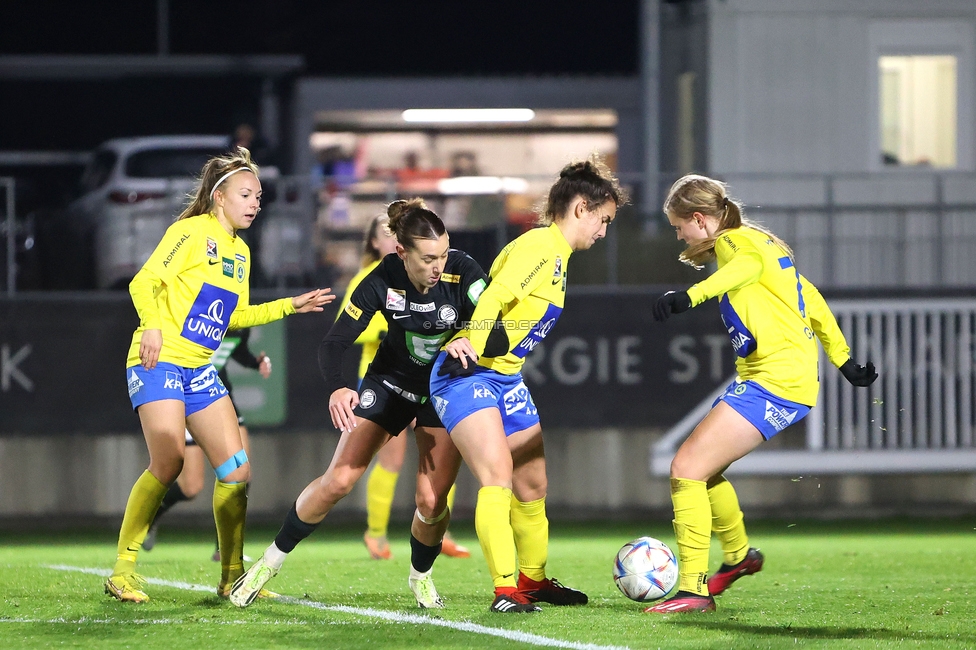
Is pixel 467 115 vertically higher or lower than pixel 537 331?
higher

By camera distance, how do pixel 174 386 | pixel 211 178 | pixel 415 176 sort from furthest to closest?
pixel 415 176 → pixel 211 178 → pixel 174 386

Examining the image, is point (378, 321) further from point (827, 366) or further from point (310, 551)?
point (827, 366)

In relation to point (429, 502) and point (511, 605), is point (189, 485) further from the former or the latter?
point (511, 605)

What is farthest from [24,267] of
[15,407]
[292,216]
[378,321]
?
[378,321]

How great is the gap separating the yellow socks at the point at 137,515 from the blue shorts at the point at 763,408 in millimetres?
2712

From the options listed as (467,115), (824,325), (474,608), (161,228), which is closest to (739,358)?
(824,325)

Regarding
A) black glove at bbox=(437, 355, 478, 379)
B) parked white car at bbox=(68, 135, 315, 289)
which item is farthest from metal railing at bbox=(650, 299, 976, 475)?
black glove at bbox=(437, 355, 478, 379)

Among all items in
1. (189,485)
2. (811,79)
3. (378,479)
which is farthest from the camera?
(811,79)

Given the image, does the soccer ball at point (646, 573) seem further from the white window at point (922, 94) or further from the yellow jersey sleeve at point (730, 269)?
the white window at point (922, 94)

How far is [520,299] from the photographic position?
258 inches

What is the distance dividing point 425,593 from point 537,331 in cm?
136

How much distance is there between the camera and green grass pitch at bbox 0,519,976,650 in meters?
6.06

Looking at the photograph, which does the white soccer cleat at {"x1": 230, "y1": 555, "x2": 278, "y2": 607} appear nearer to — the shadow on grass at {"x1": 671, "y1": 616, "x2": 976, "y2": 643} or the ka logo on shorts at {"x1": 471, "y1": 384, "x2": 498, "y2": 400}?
the ka logo on shorts at {"x1": 471, "y1": 384, "x2": 498, "y2": 400}

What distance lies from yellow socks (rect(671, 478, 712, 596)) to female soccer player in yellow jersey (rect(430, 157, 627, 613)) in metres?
0.61
